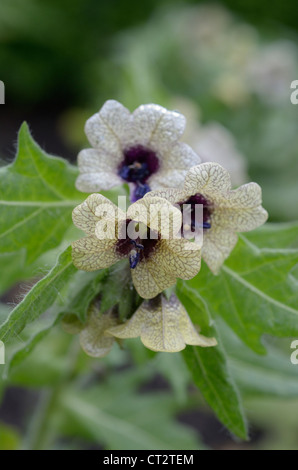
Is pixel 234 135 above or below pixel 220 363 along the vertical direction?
above

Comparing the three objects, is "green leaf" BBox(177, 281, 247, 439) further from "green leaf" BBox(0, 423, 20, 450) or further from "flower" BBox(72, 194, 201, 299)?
"green leaf" BBox(0, 423, 20, 450)

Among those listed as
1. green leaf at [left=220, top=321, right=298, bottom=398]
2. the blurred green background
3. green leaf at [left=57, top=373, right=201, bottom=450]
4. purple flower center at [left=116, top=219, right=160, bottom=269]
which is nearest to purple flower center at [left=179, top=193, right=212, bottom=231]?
purple flower center at [left=116, top=219, right=160, bottom=269]

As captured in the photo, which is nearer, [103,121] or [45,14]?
[103,121]

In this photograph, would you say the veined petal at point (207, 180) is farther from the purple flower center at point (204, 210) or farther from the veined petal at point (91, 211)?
the veined petal at point (91, 211)

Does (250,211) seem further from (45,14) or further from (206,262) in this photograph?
(45,14)

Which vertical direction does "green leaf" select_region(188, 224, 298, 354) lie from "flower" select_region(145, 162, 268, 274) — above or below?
below

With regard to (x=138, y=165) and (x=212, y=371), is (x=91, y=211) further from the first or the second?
(x=212, y=371)

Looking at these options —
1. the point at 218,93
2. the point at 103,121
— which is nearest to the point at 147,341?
the point at 103,121

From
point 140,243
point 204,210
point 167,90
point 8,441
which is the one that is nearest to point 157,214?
point 140,243
